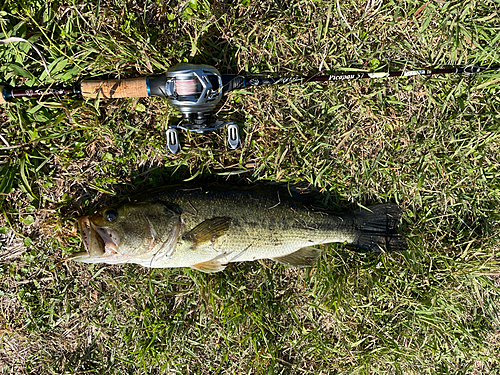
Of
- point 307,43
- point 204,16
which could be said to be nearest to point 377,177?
point 307,43

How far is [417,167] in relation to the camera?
9.77 ft

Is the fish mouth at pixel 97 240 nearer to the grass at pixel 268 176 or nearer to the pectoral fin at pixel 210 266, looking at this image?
the grass at pixel 268 176

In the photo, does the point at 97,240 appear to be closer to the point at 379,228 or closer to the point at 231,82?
the point at 231,82

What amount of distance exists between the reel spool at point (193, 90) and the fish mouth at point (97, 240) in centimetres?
100

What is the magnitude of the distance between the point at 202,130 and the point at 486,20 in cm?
268

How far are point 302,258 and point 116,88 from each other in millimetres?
2122

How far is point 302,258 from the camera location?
2830mm

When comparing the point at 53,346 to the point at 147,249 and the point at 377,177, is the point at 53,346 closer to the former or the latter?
the point at 147,249

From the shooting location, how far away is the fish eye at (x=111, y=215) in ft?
7.84

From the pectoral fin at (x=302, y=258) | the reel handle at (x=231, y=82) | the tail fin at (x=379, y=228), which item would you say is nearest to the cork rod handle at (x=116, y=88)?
the reel handle at (x=231, y=82)

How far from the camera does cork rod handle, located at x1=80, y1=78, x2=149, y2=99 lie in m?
2.59

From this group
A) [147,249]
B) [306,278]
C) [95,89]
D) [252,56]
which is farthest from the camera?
[306,278]

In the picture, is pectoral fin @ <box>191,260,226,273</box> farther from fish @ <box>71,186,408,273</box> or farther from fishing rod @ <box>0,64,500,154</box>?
fishing rod @ <box>0,64,500,154</box>

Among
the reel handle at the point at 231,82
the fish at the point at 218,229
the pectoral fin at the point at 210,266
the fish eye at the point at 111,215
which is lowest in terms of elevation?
the pectoral fin at the point at 210,266
